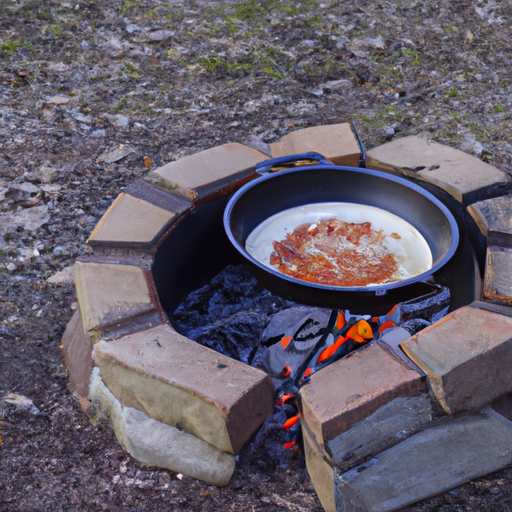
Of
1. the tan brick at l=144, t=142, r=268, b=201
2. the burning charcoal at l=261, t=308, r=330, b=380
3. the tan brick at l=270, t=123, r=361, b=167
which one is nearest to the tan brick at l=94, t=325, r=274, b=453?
the burning charcoal at l=261, t=308, r=330, b=380

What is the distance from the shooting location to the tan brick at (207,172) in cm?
219

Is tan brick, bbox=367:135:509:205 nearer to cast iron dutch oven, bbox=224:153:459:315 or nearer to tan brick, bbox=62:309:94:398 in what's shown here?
cast iron dutch oven, bbox=224:153:459:315

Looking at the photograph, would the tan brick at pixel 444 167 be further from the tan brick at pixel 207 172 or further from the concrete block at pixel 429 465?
the concrete block at pixel 429 465

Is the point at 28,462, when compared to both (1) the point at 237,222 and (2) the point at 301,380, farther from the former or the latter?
(1) the point at 237,222

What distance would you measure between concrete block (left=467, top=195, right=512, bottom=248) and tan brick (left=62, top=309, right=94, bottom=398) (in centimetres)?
138

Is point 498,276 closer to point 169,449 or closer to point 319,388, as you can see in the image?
point 319,388

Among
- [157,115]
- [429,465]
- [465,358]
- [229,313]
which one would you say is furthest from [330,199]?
[157,115]

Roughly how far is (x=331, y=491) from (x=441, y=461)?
1.11 ft

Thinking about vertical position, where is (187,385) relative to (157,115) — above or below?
above

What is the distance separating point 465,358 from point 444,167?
3.33ft

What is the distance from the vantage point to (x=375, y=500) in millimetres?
1611

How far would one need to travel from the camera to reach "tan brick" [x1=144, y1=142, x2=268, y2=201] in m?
2.19

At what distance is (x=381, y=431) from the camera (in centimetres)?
158

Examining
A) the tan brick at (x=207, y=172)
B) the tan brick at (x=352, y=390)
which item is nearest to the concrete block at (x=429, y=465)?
the tan brick at (x=352, y=390)
